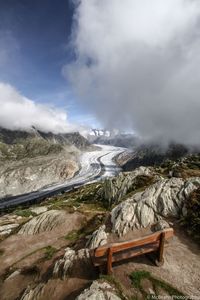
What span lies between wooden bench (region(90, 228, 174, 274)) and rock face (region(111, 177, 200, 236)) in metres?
6.08

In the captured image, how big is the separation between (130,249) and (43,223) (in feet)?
82.1

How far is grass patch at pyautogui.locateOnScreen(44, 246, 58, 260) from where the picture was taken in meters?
25.0

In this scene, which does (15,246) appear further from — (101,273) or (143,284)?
(143,284)

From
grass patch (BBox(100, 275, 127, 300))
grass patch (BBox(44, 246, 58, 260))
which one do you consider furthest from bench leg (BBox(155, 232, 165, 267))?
grass patch (BBox(44, 246, 58, 260))

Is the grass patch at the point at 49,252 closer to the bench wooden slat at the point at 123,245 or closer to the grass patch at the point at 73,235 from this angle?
Result: the grass patch at the point at 73,235

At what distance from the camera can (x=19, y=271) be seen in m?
23.3

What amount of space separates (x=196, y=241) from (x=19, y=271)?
16.6m

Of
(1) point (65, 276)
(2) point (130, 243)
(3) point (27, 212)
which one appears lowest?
(3) point (27, 212)

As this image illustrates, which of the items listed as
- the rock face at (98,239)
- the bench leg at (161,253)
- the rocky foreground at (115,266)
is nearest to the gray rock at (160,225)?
the rocky foreground at (115,266)

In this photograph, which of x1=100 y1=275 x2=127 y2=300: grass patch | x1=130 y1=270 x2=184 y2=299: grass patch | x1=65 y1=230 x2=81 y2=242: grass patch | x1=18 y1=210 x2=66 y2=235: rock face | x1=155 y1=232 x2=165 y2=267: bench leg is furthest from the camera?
x1=18 y1=210 x2=66 y2=235: rock face

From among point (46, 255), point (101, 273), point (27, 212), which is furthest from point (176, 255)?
point (27, 212)

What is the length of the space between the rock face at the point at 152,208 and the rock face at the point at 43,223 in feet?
47.6

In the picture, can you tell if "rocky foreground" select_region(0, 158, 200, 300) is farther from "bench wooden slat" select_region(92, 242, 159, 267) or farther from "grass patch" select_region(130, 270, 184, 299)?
"bench wooden slat" select_region(92, 242, 159, 267)

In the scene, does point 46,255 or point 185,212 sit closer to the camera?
point 185,212
